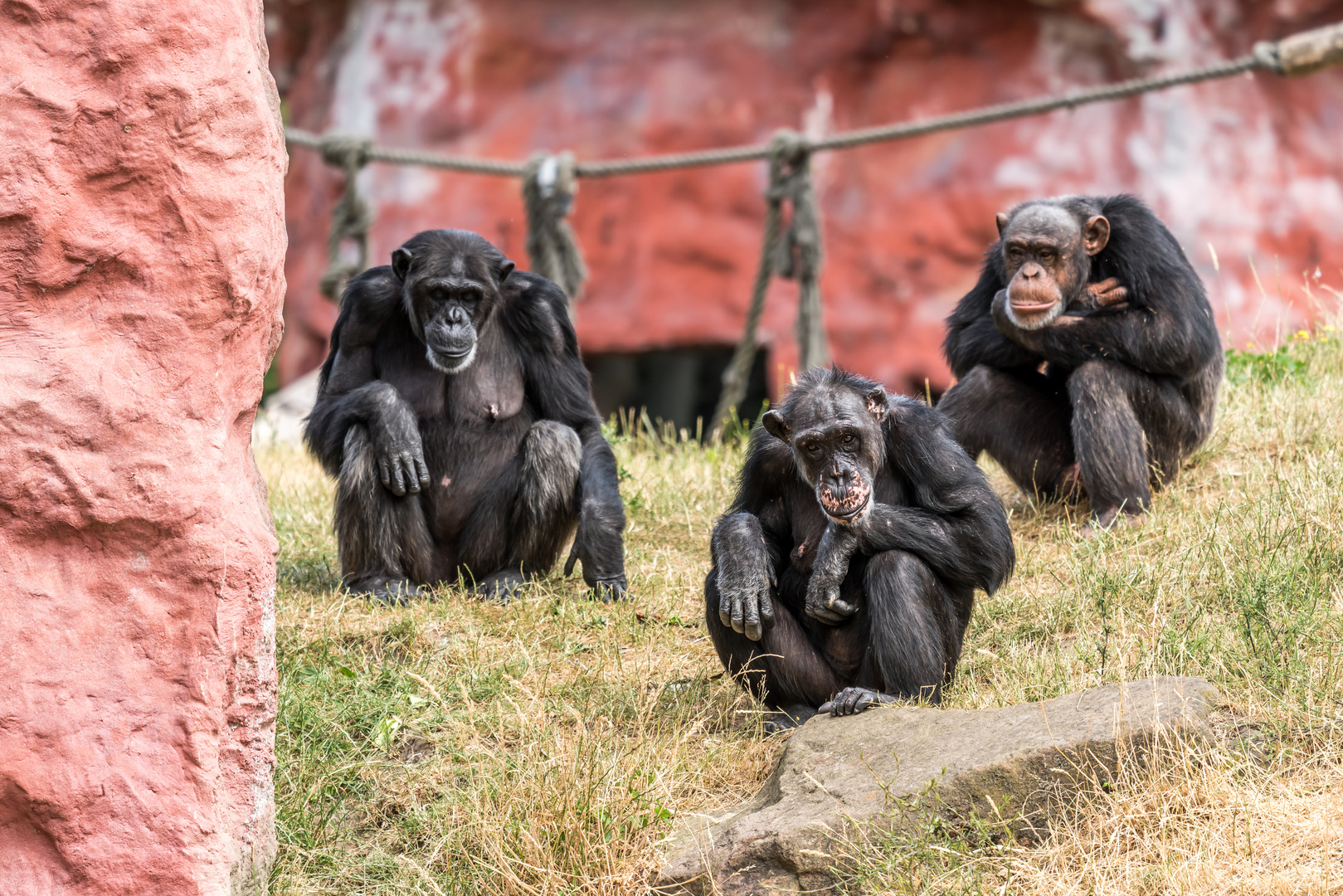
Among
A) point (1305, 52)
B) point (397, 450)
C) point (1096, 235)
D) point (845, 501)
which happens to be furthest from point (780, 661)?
point (1305, 52)

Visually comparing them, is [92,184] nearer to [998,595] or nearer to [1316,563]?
[998,595]

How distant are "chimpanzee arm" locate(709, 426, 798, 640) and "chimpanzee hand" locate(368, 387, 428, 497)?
5.35 ft

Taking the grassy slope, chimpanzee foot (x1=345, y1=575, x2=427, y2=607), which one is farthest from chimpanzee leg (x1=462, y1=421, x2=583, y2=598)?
chimpanzee foot (x1=345, y1=575, x2=427, y2=607)

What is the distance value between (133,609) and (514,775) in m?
1.23

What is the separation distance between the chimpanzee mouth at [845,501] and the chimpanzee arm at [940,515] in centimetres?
11

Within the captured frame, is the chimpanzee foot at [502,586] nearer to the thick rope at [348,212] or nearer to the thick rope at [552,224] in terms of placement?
the thick rope at [552,224]

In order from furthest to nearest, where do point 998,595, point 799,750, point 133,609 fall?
point 998,595
point 799,750
point 133,609

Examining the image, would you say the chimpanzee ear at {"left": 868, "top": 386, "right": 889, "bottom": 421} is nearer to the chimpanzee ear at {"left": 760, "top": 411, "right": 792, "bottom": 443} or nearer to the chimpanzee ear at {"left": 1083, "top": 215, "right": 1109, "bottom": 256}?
the chimpanzee ear at {"left": 760, "top": 411, "right": 792, "bottom": 443}

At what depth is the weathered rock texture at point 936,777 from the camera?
3506mm

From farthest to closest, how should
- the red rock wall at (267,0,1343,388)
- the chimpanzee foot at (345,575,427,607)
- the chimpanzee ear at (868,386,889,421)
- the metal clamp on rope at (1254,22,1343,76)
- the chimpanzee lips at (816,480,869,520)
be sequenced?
the red rock wall at (267,0,1343,388)
the metal clamp on rope at (1254,22,1343,76)
the chimpanzee foot at (345,575,427,607)
the chimpanzee ear at (868,386,889,421)
the chimpanzee lips at (816,480,869,520)

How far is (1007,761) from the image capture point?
3.52 metres

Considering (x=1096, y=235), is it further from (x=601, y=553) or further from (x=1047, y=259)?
(x=601, y=553)

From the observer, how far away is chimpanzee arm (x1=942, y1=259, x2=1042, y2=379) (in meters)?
6.49

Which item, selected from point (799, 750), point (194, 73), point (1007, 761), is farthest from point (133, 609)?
point (1007, 761)
